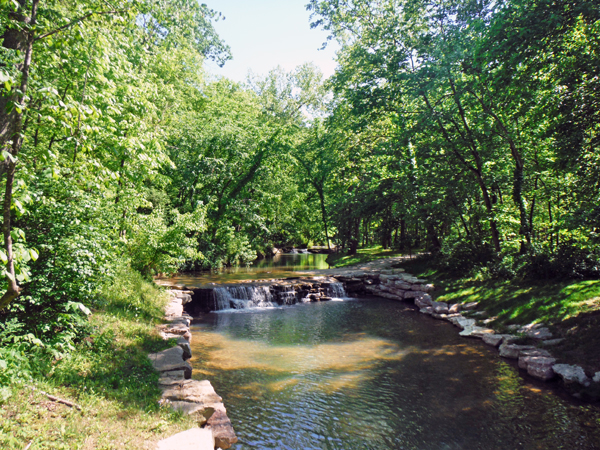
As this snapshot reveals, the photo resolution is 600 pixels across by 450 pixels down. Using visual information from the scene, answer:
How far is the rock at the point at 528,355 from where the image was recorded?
740 cm

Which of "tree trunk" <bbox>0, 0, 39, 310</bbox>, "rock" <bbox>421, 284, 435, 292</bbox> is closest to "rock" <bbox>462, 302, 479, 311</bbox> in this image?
"rock" <bbox>421, 284, 435, 292</bbox>

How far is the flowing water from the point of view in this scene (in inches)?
201

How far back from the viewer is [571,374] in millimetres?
6480

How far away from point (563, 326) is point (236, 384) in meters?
7.39

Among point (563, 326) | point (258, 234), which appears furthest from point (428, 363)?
point (258, 234)

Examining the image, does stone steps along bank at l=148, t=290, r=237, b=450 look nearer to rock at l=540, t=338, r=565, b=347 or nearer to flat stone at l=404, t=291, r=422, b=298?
rock at l=540, t=338, r=565, b=347

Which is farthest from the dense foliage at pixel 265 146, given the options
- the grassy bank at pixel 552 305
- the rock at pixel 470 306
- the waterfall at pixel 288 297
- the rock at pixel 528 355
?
the waterfall at pixel 288 297

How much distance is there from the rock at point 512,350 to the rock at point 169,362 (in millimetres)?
6896

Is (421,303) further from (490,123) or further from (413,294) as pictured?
(490,123)

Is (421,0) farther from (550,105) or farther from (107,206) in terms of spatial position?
A: (107,206)

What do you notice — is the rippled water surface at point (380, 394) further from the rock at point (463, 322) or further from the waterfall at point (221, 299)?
the waterfall at point (221, 299)

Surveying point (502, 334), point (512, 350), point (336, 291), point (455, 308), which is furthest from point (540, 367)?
point (336, 291)

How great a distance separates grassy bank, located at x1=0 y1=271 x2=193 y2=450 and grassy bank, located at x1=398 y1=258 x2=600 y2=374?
7.45 meters

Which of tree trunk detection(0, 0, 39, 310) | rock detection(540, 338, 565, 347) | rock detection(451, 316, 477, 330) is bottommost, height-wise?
rock detection(451, 316, 477, 330)
